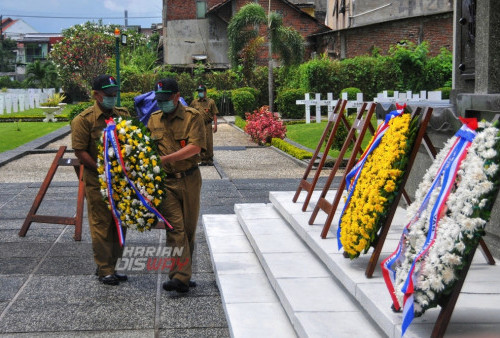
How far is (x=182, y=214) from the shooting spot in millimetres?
7254

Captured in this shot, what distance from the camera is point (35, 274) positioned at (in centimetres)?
779

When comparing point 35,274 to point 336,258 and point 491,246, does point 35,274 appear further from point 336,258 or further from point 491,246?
point 491,246

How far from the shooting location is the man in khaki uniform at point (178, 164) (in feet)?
23.1

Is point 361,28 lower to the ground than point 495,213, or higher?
higher

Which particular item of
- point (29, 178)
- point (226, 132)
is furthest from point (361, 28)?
point (29, 178)

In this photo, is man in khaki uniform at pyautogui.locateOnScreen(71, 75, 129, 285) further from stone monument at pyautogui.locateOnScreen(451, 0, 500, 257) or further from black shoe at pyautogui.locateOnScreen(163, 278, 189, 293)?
stone monument at pyautogui.locateOnScreen(451, 0, 500, 257)

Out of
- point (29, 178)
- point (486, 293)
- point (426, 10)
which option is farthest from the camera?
point (426, 10)

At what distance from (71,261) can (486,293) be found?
14.5 ft

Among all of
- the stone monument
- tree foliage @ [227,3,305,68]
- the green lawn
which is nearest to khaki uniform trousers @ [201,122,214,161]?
the stone monument

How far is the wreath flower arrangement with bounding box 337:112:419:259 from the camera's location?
591 centimetres

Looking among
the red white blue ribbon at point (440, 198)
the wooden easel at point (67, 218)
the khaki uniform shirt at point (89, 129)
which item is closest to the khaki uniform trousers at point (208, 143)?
the wooden easel at point (67, 218)

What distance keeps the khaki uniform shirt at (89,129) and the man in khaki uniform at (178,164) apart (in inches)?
20.4

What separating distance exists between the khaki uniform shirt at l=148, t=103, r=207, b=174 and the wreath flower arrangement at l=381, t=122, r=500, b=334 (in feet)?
9.71

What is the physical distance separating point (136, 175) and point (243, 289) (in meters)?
1.33
